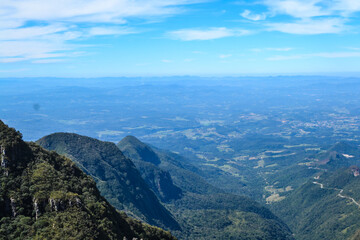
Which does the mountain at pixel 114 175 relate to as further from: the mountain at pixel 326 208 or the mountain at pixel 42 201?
the mountain at pixel 326 208

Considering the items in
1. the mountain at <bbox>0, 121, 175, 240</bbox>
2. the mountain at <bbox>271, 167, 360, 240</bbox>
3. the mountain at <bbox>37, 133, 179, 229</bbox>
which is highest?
the mountain at <bbox>0, 121, 175, 240</bbox>

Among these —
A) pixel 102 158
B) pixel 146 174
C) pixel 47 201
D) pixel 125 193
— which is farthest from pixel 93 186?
pixel 146 174

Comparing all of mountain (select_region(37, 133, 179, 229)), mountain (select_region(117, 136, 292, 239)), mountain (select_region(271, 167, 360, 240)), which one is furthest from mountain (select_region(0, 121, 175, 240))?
mountain (select_region(271, 167, 360, 240))

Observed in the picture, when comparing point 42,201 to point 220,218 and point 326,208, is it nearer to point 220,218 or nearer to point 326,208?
point 220,218

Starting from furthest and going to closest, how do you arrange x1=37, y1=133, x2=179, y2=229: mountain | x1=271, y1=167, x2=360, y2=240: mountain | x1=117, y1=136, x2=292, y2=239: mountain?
1. x1=271, y1=167, x2=360, y2=240: mountain
2. x1=117, y1=136, x2=292, y2=239: mountain
3. x1=37, y1=133, x2=179, y2=229: mountain

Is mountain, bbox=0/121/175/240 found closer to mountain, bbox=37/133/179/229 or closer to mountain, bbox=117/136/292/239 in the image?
mountain, bbox=37/133/179/229

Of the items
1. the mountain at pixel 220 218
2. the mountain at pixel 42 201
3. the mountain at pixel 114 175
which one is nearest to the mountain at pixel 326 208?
the mountain at pixel 220 218
